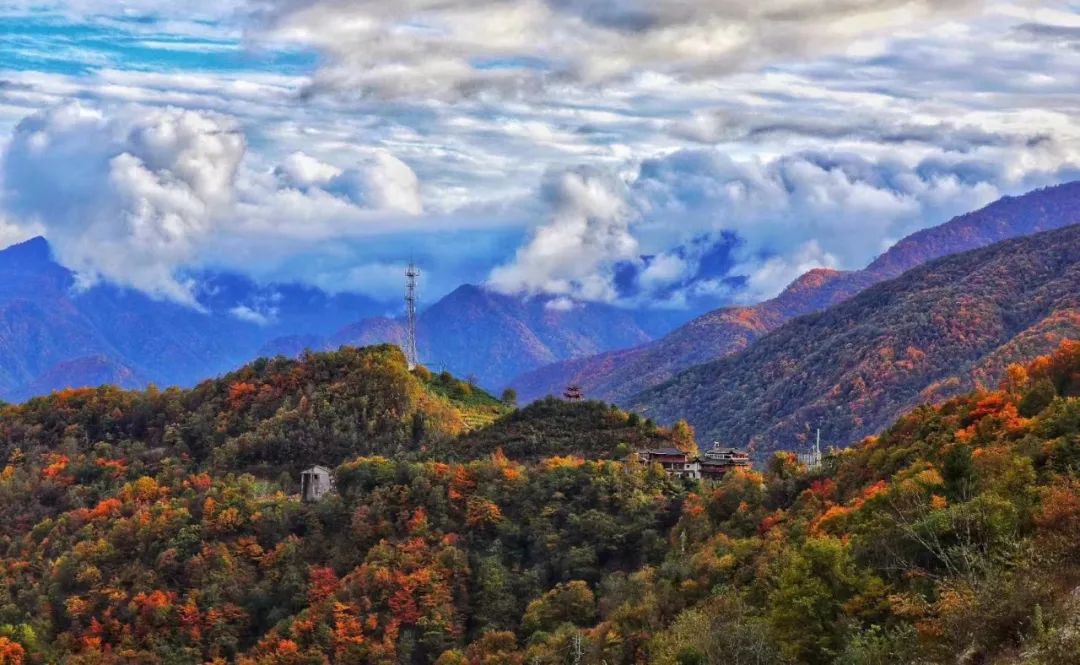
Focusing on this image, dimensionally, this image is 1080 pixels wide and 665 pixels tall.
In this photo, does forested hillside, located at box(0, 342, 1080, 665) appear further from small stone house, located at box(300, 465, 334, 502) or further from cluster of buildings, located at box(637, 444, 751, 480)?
cluster of buildings, located at box(637, 444, 751, 480)

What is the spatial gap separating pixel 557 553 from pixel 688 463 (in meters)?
20.6

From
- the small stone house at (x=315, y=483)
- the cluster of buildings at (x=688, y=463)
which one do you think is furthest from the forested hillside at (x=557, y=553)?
the cluster of buildings at (x=688, y=463)

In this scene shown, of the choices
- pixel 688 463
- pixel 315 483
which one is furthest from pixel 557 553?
pixel 315 483

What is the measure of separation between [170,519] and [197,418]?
2645 centimetres

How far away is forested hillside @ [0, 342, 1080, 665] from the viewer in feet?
153

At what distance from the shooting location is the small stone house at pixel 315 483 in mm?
99125

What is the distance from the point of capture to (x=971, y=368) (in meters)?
196

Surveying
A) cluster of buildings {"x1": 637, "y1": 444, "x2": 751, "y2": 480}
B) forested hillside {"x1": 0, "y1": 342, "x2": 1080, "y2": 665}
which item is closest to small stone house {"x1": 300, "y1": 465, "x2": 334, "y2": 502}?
forested hillside {"x1": 0, "y1": 342, "x2": 1080, "y2": 665}

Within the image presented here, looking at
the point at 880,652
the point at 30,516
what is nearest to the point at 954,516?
the point at 880,652

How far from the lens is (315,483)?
329ft

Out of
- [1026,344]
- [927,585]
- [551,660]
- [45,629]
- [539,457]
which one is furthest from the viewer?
[1026,344]

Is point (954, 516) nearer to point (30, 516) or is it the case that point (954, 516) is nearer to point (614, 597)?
point (614, 597)

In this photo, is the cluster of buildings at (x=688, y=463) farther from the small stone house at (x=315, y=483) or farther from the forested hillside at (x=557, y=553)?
the small stone house at (x=315, y=483)

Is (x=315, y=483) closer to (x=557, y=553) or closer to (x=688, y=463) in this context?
(x=557, y=553)
